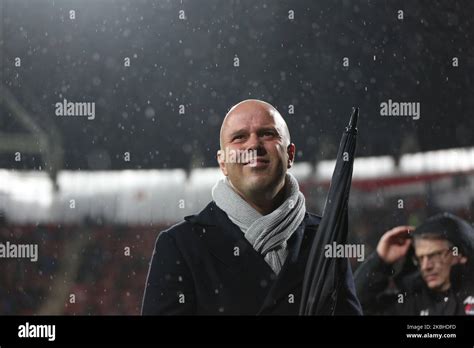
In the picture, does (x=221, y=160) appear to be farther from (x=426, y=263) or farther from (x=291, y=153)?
(x=426, y=263)

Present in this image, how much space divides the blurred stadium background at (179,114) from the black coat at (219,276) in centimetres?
14

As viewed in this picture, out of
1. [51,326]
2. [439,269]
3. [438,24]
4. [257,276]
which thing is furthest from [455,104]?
[51,326]

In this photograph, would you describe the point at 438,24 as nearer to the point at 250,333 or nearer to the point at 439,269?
the point at 439,269

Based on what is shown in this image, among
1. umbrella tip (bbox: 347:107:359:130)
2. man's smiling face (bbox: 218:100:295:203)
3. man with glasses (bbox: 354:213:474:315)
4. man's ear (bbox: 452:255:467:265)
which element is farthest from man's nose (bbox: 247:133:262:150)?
man's ear (bbox: 452:255:467:265)

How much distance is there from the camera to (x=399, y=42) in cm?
343

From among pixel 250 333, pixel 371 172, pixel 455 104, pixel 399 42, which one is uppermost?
pixel 399 42

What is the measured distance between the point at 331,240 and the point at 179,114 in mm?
1066

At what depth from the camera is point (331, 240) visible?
3297mm

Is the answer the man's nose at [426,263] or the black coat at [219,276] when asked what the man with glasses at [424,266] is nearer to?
the man's nose at [426,263]

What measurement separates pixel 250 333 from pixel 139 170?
1.06m

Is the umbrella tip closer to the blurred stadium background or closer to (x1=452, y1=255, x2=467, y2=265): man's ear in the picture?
the blurred stadium background

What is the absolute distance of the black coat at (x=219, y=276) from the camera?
320 centimetres

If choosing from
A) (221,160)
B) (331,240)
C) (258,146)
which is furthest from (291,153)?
(331,240)

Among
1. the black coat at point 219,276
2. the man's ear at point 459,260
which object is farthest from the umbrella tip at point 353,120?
the man's ear at point 459,260
